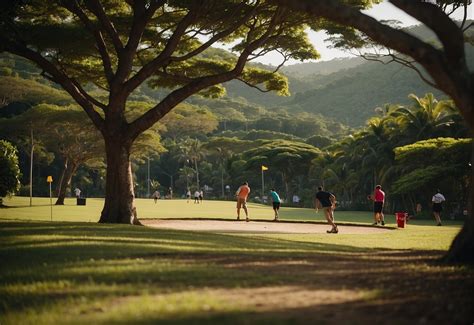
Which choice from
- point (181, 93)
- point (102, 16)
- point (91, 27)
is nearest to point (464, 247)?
point (181, 93)

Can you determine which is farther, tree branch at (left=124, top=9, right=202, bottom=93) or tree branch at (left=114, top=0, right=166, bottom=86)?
tree branch at (left=114, top=0, right=166, bottom=86)

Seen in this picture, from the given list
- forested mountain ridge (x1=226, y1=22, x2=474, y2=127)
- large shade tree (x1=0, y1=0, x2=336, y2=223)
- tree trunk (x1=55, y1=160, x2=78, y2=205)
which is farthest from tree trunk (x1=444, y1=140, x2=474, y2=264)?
forested mountain ridge (x1=226, y1=22, x2=474, y2=127)

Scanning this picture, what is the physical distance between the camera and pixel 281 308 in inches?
234

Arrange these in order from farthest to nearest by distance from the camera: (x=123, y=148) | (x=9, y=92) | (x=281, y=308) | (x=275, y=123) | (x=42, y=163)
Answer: (x=275, y=123), (x=42, y=163), (x=9, y=92), (x=123, y=148), (x=281, y=308)

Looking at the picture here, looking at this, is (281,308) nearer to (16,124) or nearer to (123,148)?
(123,148)

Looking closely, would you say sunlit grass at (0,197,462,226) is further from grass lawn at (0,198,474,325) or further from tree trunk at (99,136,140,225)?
grass lawn at (0,198,474,325)

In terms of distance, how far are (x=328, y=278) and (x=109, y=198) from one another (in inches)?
555

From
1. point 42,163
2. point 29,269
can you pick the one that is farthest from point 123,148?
point 42,163

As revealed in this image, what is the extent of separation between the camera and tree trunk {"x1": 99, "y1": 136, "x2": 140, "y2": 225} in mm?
20516

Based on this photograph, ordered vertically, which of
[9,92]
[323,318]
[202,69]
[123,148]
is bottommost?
[323,318]

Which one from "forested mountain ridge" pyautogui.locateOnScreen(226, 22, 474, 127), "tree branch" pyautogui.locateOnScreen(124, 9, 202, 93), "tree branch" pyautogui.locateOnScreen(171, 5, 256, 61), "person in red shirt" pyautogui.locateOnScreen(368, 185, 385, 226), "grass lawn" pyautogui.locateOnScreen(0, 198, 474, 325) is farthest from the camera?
"forested mountain ridge" pyautogui.locateOnScreen(226, 22, 474, 127)

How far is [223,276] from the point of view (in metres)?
7.98

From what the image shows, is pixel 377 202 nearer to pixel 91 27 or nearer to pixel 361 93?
pixel 91 27

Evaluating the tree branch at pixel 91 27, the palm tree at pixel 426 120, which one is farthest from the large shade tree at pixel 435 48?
the palm tree at pixel 426 120
